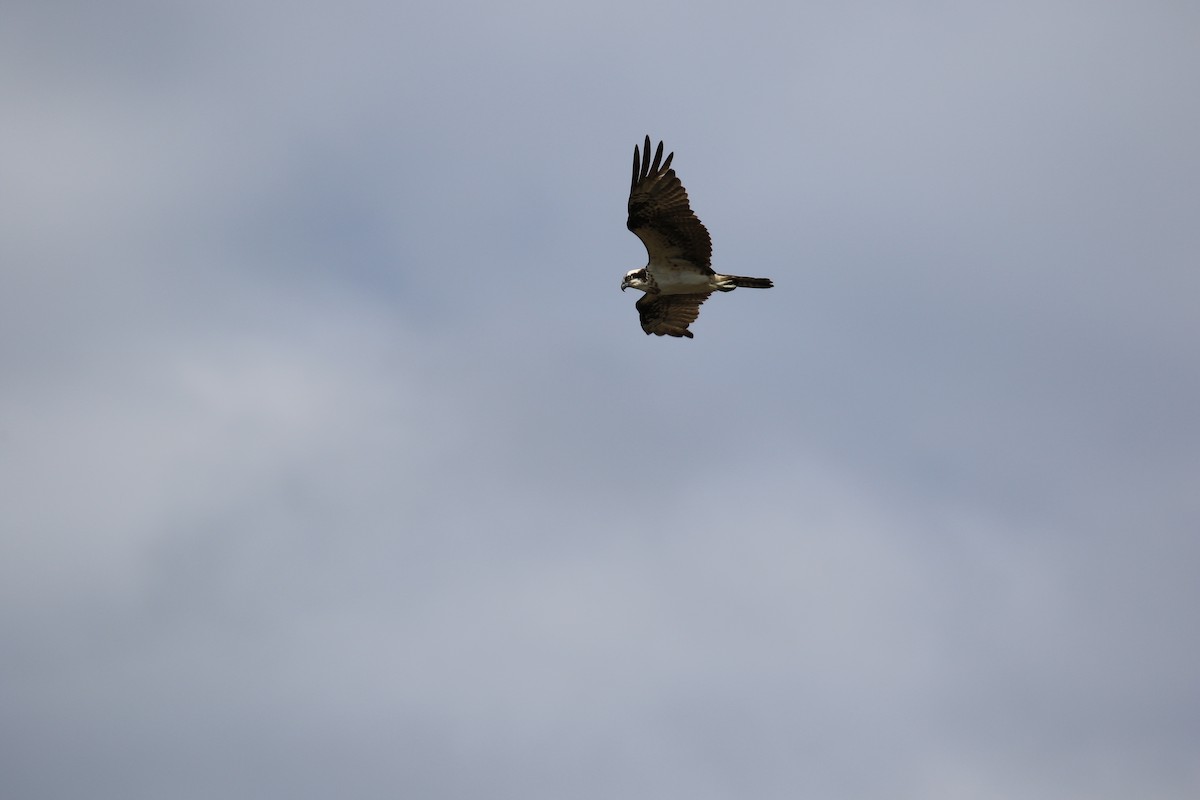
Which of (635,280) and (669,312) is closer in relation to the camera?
(635,280)

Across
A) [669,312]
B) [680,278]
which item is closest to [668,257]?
[680,278]

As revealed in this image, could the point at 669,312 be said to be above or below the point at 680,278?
below

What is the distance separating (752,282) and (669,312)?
10.5ft

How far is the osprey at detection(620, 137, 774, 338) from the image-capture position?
129 ft

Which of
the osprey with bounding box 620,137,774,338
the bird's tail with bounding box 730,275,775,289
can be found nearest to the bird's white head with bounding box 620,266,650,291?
the osprey with bounding box 620,137,774,338

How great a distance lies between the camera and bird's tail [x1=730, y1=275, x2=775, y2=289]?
40.9 m

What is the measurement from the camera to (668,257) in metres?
41.2

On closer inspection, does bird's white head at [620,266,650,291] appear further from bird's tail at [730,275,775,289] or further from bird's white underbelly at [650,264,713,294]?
bird's tail at [730,275,775,289]

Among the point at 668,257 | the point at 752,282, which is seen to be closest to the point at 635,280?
the point at 668,257

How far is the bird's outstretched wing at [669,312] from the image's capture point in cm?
4278

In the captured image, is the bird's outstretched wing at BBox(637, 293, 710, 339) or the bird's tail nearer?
the bird's tail

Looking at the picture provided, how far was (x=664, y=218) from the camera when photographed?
1567 inches

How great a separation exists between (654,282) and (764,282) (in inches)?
131

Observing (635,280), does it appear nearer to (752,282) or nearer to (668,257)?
(668,257)
